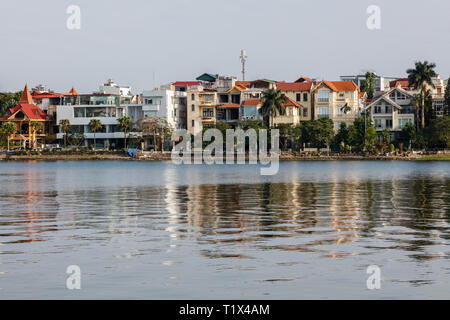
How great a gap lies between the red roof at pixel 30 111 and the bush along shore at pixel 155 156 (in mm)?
7204

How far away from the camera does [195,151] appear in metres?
132

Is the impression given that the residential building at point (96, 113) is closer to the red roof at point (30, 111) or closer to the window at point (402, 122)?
the red roof at point (30, 111)

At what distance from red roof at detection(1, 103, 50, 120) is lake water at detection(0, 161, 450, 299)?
10765 centimetres

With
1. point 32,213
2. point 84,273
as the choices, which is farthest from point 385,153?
point 84,273

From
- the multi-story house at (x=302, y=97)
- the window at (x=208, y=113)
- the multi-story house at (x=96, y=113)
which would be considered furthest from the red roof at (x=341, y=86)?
the multi-story house at (x=96, y=113)

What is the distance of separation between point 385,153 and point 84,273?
108499mm

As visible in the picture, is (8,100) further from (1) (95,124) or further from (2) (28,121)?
(1) (95,124)

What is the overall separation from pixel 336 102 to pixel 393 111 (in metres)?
10.3

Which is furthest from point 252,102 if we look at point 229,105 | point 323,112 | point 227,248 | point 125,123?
point 227,248

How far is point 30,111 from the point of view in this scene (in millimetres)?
143750

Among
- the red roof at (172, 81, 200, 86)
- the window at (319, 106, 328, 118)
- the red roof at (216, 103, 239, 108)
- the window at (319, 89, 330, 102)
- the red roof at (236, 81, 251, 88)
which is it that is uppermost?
the red roof at (172, 81, 200, 86)

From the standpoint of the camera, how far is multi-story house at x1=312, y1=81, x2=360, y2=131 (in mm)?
129375

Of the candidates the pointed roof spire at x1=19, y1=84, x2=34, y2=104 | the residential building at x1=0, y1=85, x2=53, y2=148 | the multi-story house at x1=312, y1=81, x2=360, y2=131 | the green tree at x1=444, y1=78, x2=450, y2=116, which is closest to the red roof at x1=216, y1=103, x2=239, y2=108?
the multi-story house at x1=312, y1=81, x2=360, y2=131

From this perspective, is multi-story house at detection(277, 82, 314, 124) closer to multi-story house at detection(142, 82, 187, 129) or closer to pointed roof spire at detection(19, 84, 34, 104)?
multi-story house at detection(142, 82, 187, 129)
